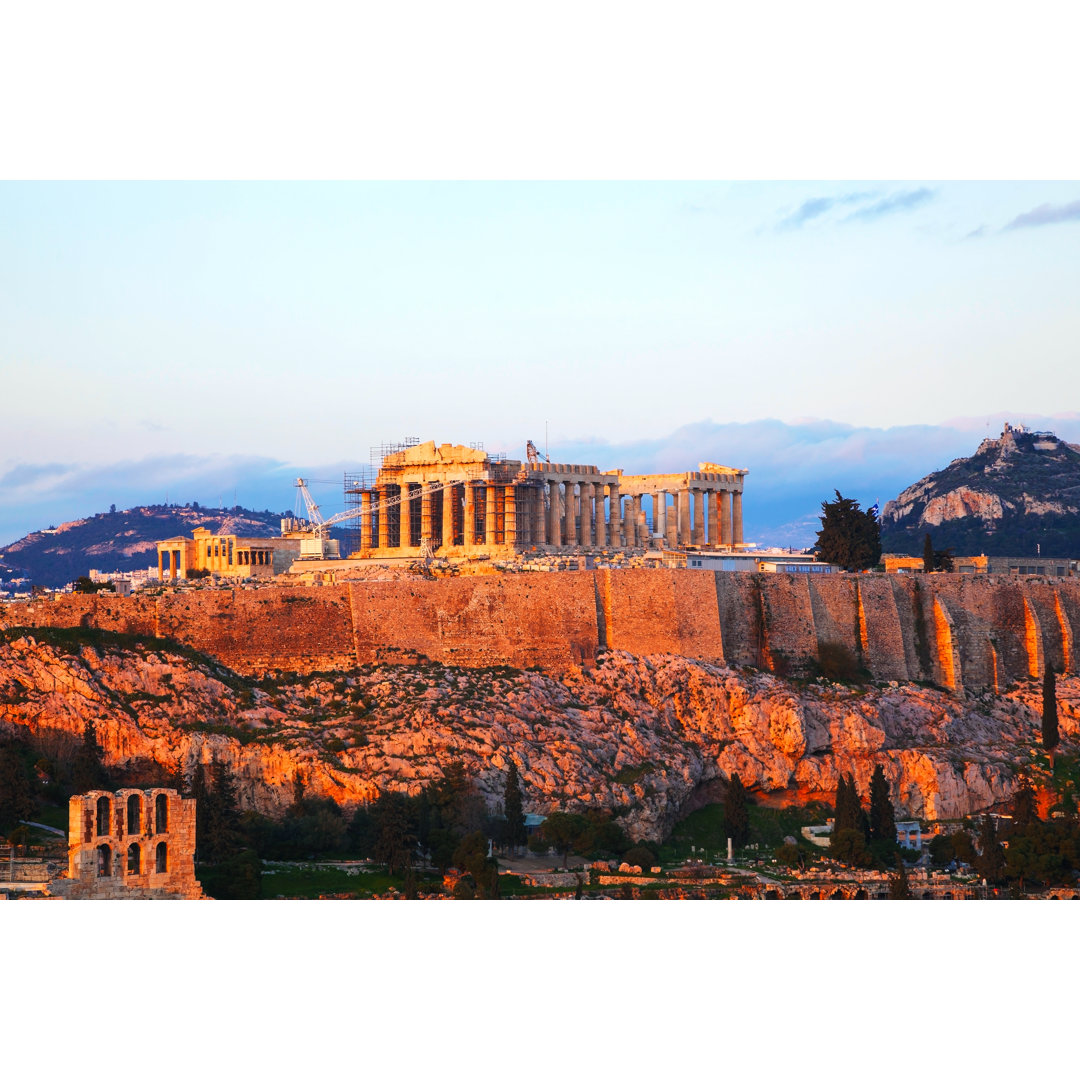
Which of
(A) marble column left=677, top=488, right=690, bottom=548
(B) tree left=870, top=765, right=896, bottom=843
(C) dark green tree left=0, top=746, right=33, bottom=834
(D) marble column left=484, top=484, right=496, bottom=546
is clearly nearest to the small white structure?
(B) tree left=870, top=765, right=896, bottom=843

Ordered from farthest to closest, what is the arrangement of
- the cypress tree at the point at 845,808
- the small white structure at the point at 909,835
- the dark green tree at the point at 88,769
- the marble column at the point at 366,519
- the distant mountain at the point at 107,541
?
the distant mountain at the point at 107,541 → the marble column at the point at 366,519 → the small white structure at the point at 909,835 → the cypress tree at the point at 845,808 → the dark green tree at the point at 88,769

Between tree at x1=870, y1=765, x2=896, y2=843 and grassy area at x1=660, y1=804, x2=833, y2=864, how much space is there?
1.71 meters

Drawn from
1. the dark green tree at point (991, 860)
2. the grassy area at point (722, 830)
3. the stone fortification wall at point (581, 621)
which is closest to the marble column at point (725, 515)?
the stone fortification wall at point (581, 621)

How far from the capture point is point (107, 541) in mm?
122438

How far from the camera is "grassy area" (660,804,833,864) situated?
48.2 meters

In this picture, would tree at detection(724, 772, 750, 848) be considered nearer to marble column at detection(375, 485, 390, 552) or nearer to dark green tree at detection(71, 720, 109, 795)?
dark green tree at detection(71, 720, 109, 795)

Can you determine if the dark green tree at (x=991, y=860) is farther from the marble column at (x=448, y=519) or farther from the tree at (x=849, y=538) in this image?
the marble column at (x=448, y=519)

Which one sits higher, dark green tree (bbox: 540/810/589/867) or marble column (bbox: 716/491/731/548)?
marble column (bbox: 716/491/731/548)

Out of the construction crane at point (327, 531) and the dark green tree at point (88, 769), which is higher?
the construction crane at point (327, 531)

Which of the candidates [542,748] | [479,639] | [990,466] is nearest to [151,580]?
[479,639]

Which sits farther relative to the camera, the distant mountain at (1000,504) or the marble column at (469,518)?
the distant mountain at (1000,504)

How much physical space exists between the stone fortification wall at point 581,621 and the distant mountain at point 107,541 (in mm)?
56894

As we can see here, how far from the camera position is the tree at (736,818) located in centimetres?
4938
